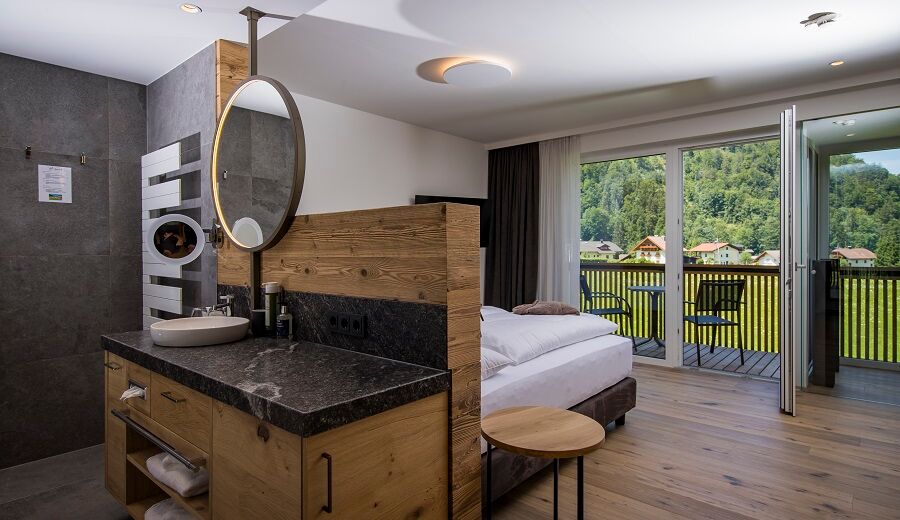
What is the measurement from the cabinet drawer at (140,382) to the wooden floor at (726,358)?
4.39 metres

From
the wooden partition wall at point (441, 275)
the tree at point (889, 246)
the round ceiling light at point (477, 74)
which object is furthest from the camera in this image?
the tree at point (889, 246)

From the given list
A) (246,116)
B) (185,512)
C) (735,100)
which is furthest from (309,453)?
(735,100)

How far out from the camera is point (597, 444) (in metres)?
1.53

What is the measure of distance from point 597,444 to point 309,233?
1.26 m

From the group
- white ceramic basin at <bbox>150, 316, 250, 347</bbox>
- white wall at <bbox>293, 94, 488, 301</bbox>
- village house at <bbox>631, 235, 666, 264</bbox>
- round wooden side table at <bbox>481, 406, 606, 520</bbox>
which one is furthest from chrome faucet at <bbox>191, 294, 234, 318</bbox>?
village house at <bbox>631, 235, 666, 264</bbox>

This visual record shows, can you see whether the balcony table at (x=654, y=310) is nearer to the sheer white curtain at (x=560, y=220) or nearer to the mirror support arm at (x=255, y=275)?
the sheer white curtain at (x=560, y=220)

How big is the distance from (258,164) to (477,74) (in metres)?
1.71

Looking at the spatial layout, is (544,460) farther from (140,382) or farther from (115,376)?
(115,376)

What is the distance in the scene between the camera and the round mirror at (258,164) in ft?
6.48

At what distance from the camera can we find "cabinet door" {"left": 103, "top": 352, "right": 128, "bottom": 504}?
6.40ft

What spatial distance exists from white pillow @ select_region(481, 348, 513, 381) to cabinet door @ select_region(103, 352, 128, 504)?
1.45 m

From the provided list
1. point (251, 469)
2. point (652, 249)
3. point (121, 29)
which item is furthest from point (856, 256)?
point (121, 29)

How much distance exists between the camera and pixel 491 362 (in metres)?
2.21

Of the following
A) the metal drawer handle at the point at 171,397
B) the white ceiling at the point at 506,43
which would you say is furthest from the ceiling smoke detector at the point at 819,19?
the metal drawer handle at the point at 171,397
